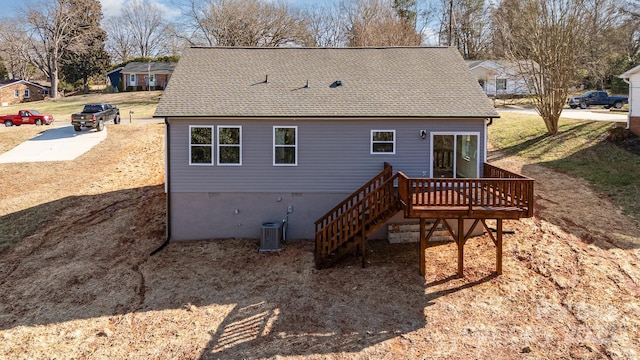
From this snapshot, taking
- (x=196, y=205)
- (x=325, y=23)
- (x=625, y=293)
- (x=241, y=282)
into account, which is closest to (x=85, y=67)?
(x=325, y=23)

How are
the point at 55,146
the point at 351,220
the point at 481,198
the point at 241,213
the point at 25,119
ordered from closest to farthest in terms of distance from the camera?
the point at 481,198, the point at 351,220, the point at 241,213, the point at 55,146, the point at 25,119

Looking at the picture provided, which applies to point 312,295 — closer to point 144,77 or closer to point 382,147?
point 382,147

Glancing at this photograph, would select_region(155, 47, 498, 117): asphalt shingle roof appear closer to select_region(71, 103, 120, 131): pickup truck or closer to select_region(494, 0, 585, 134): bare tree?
select_region(494, 0, 585, 134): bare tree

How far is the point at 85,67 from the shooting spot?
5369 cm

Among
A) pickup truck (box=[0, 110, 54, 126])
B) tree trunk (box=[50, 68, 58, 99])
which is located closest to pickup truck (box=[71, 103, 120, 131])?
pickup truck (box=[0, 110, 54, 126])

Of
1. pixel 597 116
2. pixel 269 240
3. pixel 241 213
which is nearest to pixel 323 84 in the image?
pixel 241 213

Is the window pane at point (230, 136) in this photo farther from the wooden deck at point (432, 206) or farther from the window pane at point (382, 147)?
the window pane at point (382, 147)

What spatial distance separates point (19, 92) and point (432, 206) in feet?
186

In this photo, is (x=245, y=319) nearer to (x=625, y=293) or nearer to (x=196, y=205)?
(x=196, y=205)

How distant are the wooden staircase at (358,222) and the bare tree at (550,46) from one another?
15661mm

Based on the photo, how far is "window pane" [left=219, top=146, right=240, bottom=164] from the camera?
12.1 metres

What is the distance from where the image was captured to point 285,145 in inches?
477

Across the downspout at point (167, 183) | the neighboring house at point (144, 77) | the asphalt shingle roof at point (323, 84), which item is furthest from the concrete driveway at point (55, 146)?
the neighboring house at point (144, 77)

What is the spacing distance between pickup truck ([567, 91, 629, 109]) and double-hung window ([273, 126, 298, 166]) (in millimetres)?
32180
